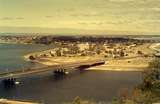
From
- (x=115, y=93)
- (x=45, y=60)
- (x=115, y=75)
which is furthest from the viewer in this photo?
(x=45, y=60)

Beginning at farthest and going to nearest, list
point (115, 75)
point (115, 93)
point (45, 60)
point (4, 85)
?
1. point (45, 60)
2. point (115, 75)
3. point (4, 85)
4. point (115, 93)

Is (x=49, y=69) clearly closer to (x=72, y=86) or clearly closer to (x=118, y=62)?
(x=118, y=62)

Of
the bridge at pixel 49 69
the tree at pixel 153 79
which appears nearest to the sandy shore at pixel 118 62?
the bridge at pixel 49 69

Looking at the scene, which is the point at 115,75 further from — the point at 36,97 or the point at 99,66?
the point at 36,97

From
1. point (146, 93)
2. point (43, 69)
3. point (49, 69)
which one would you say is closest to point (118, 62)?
point (49, 69)

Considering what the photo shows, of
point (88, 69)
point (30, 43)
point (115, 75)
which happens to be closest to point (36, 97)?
point (115, 75)

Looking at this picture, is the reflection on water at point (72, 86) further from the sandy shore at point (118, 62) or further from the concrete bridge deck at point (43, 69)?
the sandy shore at point (118, 62)

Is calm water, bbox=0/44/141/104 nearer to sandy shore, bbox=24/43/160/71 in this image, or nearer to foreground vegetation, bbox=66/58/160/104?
foreground vegetation, bbox=66/58/160/104
